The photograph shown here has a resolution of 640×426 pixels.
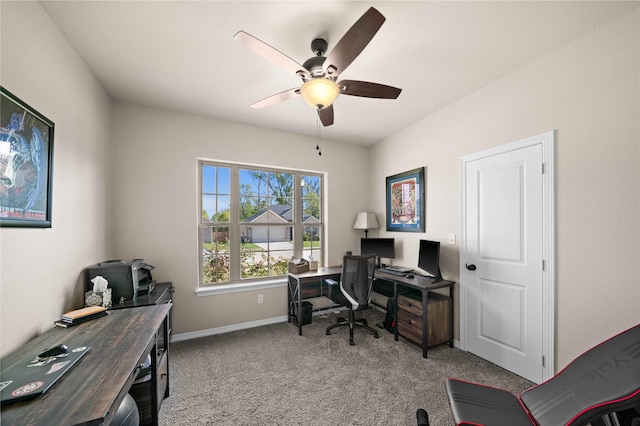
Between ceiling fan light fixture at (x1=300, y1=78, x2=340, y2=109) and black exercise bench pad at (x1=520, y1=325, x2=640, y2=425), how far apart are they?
2162 millimetres

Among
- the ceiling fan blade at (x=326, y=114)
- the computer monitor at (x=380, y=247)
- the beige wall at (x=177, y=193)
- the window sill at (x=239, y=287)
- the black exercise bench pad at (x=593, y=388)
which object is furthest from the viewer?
the computer monitor at (x=380, y=247)

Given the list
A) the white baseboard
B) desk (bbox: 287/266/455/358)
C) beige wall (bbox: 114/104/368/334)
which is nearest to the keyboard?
desk (bbox: 287/266/455/358)

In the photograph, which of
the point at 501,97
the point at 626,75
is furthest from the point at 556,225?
the point at 501,97

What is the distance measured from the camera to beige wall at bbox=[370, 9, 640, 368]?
5.45 feet

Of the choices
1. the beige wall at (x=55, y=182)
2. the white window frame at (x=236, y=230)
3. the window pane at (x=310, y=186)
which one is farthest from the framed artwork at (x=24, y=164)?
the window pane at (x=310, y=186)

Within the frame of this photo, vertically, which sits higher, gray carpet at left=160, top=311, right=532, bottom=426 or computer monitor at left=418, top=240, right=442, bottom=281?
computer monitor at left=418, top=240, right=442, bottom=281

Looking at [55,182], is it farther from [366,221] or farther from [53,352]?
[366,221]

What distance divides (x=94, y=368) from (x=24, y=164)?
1180mm

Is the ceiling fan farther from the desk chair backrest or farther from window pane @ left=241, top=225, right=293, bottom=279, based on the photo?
window pane @ left=241, top=225, right=293, bottom=279

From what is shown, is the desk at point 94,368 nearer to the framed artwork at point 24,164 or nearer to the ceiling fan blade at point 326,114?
the framed artwork at point 24,164

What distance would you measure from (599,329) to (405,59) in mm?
2497

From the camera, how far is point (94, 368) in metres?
1.11

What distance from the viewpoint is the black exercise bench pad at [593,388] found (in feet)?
3.59

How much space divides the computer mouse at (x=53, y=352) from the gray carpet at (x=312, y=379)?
97 centimetres
